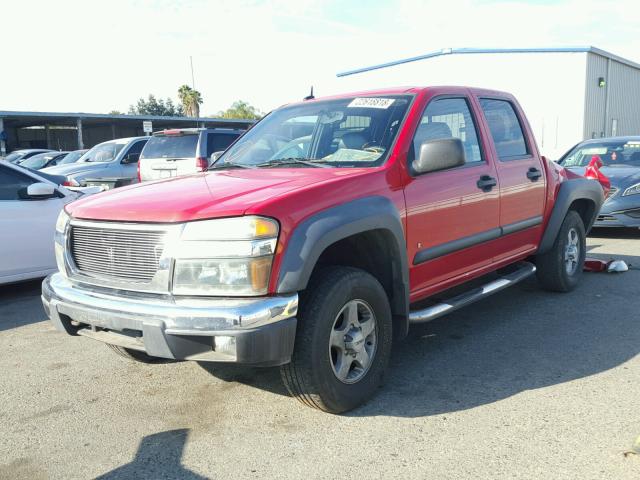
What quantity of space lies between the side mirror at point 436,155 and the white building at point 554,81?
21.1m

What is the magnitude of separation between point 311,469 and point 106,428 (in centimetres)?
122

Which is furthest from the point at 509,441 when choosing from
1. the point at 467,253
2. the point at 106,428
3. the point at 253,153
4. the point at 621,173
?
the point at 621,173

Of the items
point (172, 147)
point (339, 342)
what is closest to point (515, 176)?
point (339, 342)

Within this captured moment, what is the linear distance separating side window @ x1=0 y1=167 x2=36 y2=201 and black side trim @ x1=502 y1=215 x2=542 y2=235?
4.87m

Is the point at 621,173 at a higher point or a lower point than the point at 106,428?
higher

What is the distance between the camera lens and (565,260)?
5.65 meters

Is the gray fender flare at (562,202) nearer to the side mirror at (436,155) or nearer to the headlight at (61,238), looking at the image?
the side mirror at (436,155)

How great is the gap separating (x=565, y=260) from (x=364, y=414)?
317 cm

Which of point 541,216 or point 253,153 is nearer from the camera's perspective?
point 253,153

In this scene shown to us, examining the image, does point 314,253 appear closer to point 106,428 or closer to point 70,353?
point 106,428

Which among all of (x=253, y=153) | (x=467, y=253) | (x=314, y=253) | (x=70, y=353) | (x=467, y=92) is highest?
(x=467, y=92)

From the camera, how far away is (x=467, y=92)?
467cm

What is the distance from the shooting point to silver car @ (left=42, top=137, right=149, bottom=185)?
12491mm

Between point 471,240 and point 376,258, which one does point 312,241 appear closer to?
point 376,258
